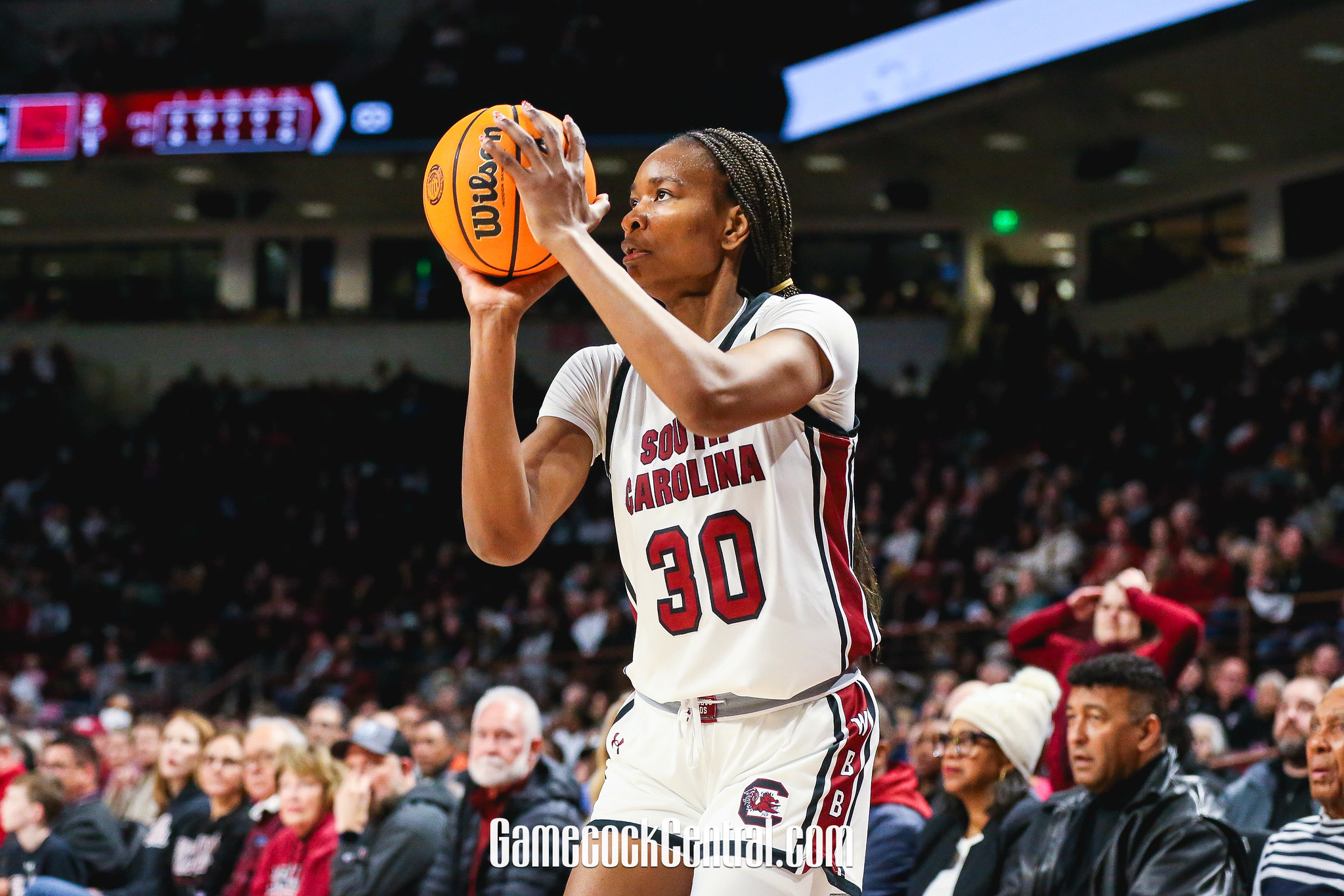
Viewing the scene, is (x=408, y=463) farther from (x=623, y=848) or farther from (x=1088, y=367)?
(x=623, y=848)

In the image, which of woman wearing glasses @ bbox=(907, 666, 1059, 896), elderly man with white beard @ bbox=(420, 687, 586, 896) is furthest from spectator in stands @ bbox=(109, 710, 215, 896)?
woman wearing glasses @ bbox=(907, 666, 1059, 896)

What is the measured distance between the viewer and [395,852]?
6059 millimetres

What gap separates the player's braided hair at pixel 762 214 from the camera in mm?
2650

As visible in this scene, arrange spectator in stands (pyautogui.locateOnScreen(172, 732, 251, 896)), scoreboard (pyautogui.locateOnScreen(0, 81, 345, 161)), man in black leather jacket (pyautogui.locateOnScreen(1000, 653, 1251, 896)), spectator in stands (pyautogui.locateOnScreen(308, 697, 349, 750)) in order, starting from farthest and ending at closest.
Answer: scoreboard (pyautogui.locateOnScreen(0, 81, 345, 161)) → spectator in stands (pyautogui.locateOnScreen(308, 697, 349, 750)) → spectator in stands (pyautogui.locateOnScreen(172, 732, 251, 896)) → man in black leather jacket (pyautogui.locateOnScreen(1000, 653, 1251, 896))

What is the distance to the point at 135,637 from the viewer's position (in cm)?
1694

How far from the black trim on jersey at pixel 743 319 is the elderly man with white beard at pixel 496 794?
351 centimetres

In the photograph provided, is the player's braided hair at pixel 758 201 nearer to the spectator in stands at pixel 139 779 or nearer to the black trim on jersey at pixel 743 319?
the black trim on jersey at pixel 743 319

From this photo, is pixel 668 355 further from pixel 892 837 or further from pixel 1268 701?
pixel 1268 701

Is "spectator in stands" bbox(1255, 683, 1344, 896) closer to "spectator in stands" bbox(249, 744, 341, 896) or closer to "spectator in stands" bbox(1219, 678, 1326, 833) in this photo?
"spectator in stands" bbox(1219, 678, 1326, 833)

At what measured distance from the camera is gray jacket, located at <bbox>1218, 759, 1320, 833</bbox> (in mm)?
6102

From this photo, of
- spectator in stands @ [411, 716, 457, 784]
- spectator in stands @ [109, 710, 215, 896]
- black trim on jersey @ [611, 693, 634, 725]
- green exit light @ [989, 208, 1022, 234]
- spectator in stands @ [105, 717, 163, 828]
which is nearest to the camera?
black trim on jersey @ [611, 693, 634, 725]

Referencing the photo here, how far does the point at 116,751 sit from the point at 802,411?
8.16 m

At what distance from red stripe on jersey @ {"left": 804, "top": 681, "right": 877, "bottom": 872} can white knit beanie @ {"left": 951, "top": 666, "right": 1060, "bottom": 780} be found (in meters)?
2.79

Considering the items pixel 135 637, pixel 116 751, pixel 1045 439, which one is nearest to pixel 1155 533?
pixel 1045 439
